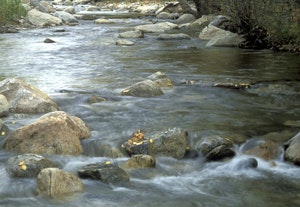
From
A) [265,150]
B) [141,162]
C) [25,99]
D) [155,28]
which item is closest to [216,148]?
[265,150]

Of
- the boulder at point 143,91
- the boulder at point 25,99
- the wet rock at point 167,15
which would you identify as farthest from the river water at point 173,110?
the wet rock at point 167,15

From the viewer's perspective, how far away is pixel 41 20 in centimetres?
2444

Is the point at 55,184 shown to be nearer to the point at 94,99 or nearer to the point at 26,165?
the point at 26,165

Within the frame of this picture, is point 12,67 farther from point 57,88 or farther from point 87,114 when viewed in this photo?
point 87,114

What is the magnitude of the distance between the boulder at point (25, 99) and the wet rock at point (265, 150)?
10.4 feet

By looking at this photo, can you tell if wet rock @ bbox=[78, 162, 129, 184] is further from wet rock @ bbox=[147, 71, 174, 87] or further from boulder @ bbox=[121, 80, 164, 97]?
wet rock @ bbox=[147, 71, 174, 87]

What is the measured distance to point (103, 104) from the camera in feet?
25.9

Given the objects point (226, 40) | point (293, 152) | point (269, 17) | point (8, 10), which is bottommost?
point (293, 152)

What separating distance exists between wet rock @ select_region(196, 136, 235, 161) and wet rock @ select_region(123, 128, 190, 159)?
8.0 inches

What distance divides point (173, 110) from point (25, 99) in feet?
7.68

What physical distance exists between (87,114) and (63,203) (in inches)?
121

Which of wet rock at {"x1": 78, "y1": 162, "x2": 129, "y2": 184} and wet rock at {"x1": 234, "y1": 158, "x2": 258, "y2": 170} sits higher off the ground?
wet rock at {"x1": 78, "y1": 162, "x2": 129, "y2": 184}

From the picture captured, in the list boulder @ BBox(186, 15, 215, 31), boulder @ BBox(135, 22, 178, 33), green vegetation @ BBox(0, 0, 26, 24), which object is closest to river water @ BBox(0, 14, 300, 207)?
boulder @ BBox(135, 22, 178, 33)

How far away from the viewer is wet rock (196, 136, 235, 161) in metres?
5.55
